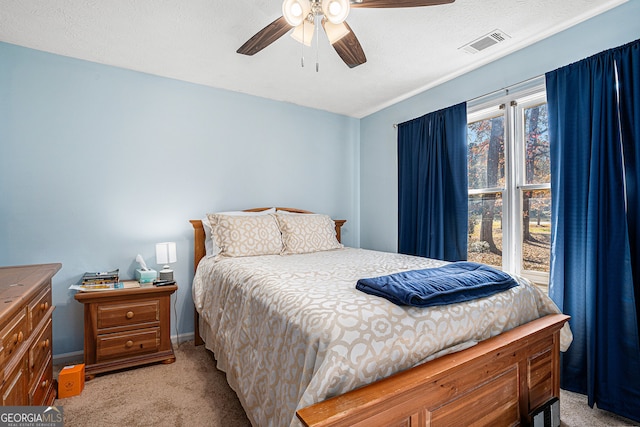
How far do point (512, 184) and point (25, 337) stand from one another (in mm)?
3191

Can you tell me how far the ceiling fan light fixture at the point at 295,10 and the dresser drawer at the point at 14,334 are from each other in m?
1.77

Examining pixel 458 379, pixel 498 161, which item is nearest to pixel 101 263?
pixel 458 379

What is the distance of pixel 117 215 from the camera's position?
8.79 ft

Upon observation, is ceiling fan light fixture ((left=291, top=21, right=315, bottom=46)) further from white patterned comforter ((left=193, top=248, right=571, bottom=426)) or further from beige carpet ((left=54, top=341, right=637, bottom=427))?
beige carpet ((left=54, top=341, right=637, bottom=427))

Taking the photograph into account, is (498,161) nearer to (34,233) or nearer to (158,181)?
(158,181)

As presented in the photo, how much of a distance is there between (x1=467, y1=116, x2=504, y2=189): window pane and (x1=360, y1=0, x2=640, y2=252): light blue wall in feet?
0.94

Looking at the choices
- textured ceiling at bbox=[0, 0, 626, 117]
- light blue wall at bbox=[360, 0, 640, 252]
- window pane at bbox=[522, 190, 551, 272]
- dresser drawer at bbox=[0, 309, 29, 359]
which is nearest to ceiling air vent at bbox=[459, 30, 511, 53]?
textured ceiling at bbox=[0, 0, 626, 117]

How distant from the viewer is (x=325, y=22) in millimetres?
1722

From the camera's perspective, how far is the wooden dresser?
3.72ft

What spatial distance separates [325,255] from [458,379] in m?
1.55

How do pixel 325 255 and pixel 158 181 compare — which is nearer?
pixel 325 255

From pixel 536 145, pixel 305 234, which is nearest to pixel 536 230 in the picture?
pixel 536 145

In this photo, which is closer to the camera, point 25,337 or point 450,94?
point 25,337

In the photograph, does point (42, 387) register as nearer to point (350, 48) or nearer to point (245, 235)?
point (245, 235)
